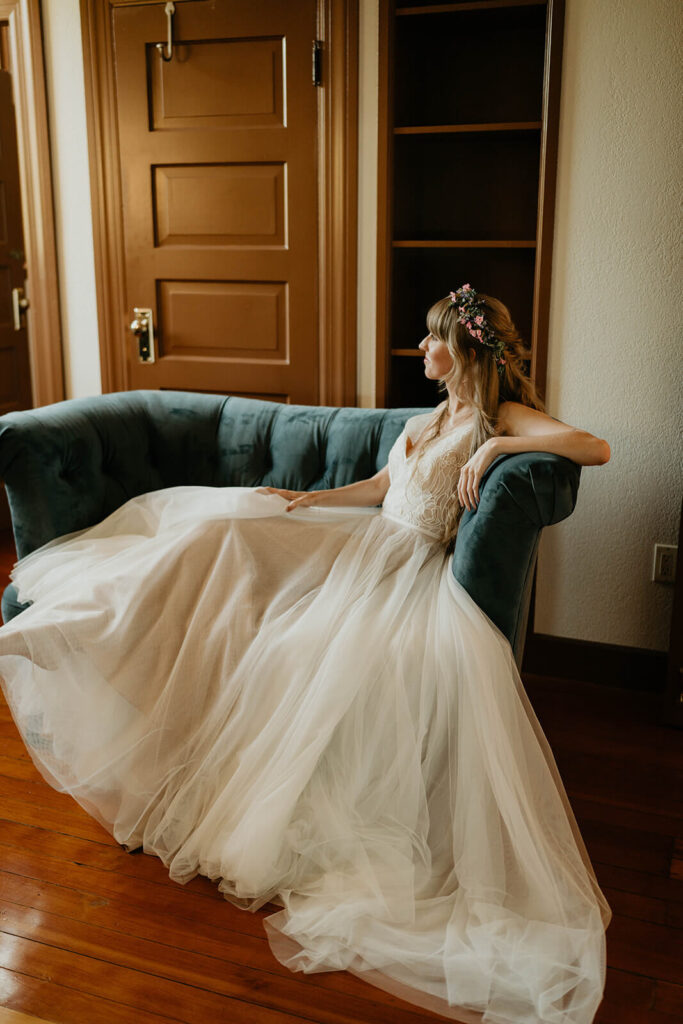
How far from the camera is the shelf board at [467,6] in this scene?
2.69 m

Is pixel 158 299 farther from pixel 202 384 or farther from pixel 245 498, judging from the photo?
pixel 245 498

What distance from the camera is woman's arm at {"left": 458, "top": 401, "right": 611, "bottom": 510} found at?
2.08 metres

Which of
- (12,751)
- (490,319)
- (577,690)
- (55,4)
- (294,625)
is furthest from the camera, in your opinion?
(55,4)

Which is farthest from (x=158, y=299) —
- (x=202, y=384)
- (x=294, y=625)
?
(x=294, y=625)

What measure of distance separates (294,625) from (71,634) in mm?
490

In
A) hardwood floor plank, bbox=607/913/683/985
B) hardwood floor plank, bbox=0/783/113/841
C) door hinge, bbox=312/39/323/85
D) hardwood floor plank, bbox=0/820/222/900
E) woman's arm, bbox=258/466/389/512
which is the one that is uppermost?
door hinge, bbox=312/39/323/85

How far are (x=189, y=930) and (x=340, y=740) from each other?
1.52 feet

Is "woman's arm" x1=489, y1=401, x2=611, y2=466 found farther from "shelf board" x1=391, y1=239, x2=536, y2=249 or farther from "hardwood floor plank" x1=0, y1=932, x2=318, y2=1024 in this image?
"hardwood floor plank" x1=0, y1=932, x2=318, y2=1024

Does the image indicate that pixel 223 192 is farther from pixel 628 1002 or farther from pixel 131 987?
pixel 628 1002

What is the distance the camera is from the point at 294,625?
202 cm

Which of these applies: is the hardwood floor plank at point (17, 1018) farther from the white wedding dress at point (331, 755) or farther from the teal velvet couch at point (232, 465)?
the teal velvet couch at point (232, 465)

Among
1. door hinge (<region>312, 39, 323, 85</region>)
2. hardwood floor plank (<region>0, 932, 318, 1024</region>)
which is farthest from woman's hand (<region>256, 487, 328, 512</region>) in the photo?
door hinge (<region>312, 39, 323, 85</region>)

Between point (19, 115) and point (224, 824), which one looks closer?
point (224, 824)

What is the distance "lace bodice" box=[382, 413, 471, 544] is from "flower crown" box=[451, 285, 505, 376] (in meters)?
0.20
